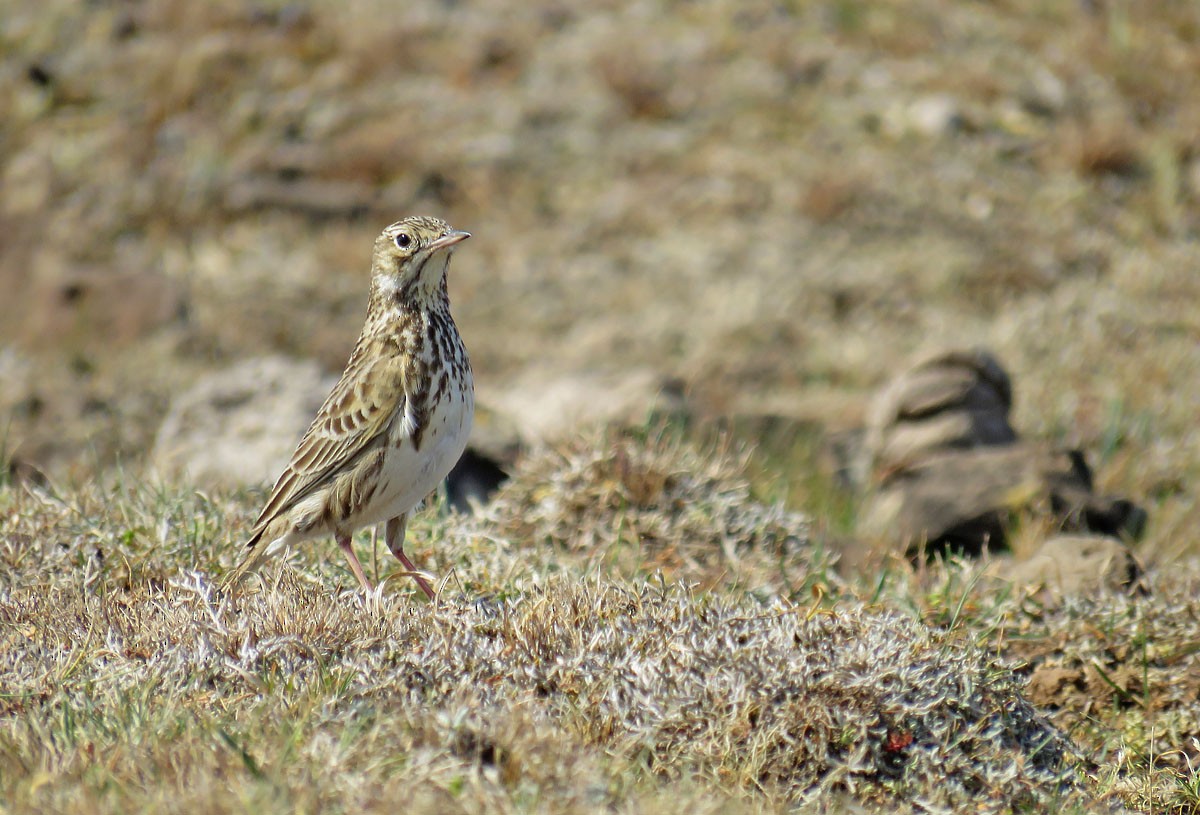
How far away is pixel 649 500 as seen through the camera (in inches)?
261

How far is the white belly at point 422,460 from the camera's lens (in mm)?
5164

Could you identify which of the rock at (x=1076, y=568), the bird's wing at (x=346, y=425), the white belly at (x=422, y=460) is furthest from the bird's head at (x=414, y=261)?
the rock at (x=1076, y=568)

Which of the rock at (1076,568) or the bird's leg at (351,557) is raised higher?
the bird's leg at (351,557)

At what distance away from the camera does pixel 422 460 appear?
5160 mm

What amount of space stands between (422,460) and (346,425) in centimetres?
37

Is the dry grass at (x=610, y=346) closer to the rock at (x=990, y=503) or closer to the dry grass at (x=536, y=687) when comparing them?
the dry grass at (x=536, y=687)

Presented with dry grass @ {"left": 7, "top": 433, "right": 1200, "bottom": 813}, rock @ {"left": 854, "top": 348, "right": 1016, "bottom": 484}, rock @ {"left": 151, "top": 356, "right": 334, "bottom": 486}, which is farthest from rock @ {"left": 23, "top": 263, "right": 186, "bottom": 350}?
rock @ {"left": 854, "top": 348, "right": 1016, "bottom": 484}

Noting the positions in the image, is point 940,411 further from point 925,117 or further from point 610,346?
point 925,117

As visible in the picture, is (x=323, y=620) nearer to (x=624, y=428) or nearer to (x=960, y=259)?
(x=624, y=428)

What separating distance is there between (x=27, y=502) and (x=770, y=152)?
30.3 feet

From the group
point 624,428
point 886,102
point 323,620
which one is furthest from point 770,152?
point 323,620

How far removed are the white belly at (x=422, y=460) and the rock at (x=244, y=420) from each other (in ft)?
9.11

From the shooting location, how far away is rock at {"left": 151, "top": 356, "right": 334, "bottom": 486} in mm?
8094

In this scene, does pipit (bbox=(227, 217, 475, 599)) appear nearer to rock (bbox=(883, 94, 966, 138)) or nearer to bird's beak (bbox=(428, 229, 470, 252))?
bird's beak (bbox=(428, 229, 470, 252))
